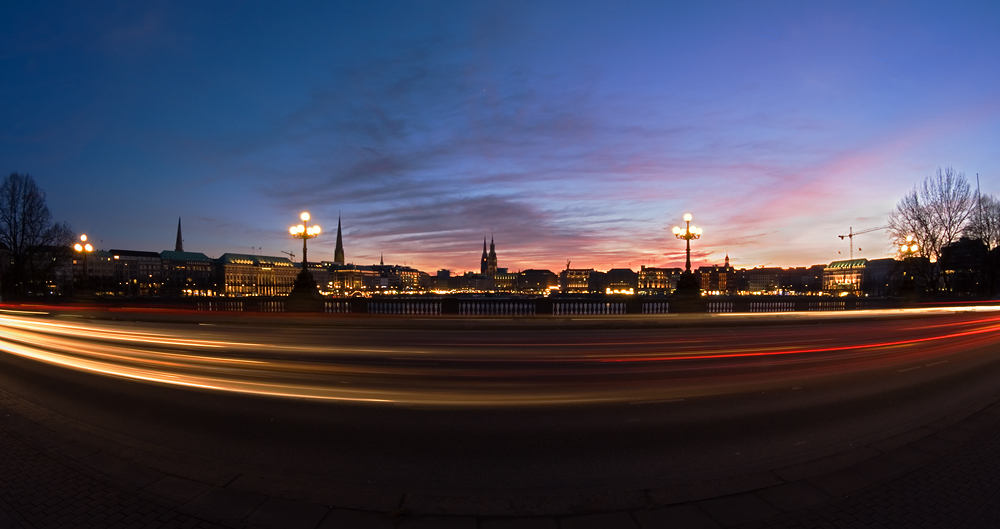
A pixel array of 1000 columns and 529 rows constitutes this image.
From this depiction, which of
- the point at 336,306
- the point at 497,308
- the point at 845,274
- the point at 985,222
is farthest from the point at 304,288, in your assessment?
the point at 845,274

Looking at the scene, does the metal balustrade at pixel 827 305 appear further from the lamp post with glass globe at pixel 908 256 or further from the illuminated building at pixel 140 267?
the illuminated building at pixel 140 267

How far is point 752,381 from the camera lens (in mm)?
9617

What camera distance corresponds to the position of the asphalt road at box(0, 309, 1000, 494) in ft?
17.2

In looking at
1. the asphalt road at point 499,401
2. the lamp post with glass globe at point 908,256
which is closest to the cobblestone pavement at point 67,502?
the asphalt road at point 499,401

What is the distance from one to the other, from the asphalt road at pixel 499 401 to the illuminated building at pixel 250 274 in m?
168

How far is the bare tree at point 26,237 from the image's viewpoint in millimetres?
47688

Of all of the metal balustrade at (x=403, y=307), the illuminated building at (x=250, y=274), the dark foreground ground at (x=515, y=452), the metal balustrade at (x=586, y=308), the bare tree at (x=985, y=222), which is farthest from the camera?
the illuminated building at (x=250, y=274)

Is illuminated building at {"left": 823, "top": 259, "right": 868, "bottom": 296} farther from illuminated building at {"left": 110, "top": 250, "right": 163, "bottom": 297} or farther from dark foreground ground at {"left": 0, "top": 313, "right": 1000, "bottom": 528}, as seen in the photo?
illuminated building at {"left": 110, "top": 250, "right": 163, "bottom": 297}

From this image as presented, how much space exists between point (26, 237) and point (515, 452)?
6697cm

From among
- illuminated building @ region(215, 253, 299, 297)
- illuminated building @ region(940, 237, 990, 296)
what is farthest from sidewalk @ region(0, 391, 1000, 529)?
illuminated building @ region(215, 253, 299, 297)

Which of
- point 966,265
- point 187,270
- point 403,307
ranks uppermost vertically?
point 187,270

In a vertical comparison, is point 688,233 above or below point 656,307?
above

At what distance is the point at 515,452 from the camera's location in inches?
220

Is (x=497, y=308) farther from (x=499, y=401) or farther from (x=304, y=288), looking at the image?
(x=499, y=401)
